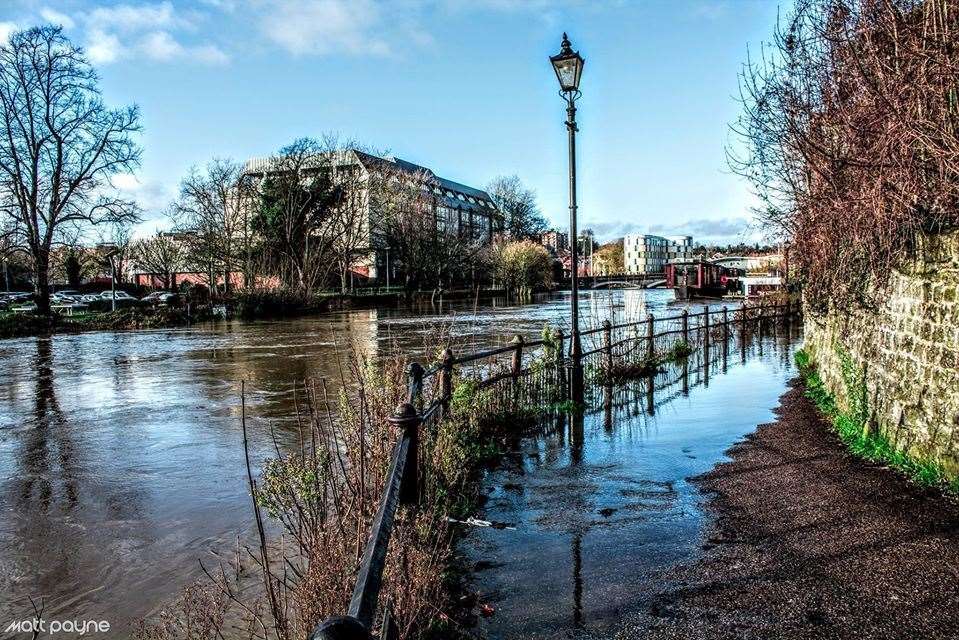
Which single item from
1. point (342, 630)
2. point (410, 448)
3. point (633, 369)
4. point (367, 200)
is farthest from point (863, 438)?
point (367, 200)

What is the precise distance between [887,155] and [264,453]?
24.6 ft

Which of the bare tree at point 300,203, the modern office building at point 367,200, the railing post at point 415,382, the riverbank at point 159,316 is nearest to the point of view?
the railing post at point 415,382

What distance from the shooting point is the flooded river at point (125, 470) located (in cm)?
518

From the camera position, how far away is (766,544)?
5152 millimetres

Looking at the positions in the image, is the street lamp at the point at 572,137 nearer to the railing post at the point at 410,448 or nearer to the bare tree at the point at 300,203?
the railing post at the point at 410,448

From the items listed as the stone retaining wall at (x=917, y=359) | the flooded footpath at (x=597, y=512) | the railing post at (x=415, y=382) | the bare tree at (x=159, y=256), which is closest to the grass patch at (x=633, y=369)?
the flooded footpath at (x=597, y=512)

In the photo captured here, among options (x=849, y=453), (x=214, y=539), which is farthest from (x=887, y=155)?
(x=214, y=539)

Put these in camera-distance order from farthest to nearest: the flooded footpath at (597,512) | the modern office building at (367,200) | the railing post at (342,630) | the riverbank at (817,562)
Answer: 1. the modern office building at (367,200)
2. the flooded footpath at (597,512)
3. the riverbank at (817,562)
4. the railing post at (342,630)

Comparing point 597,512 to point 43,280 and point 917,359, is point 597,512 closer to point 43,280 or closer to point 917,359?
point 917,359

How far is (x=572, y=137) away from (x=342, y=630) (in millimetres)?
9825

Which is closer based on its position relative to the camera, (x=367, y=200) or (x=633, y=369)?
(x=633, y=369)

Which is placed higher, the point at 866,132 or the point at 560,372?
the point at 866,132

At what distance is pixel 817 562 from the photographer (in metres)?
4.74

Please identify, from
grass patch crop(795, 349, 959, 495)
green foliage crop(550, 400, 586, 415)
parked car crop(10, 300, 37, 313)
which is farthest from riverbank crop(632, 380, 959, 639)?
parked car crop(10, 300, 37, 313)
